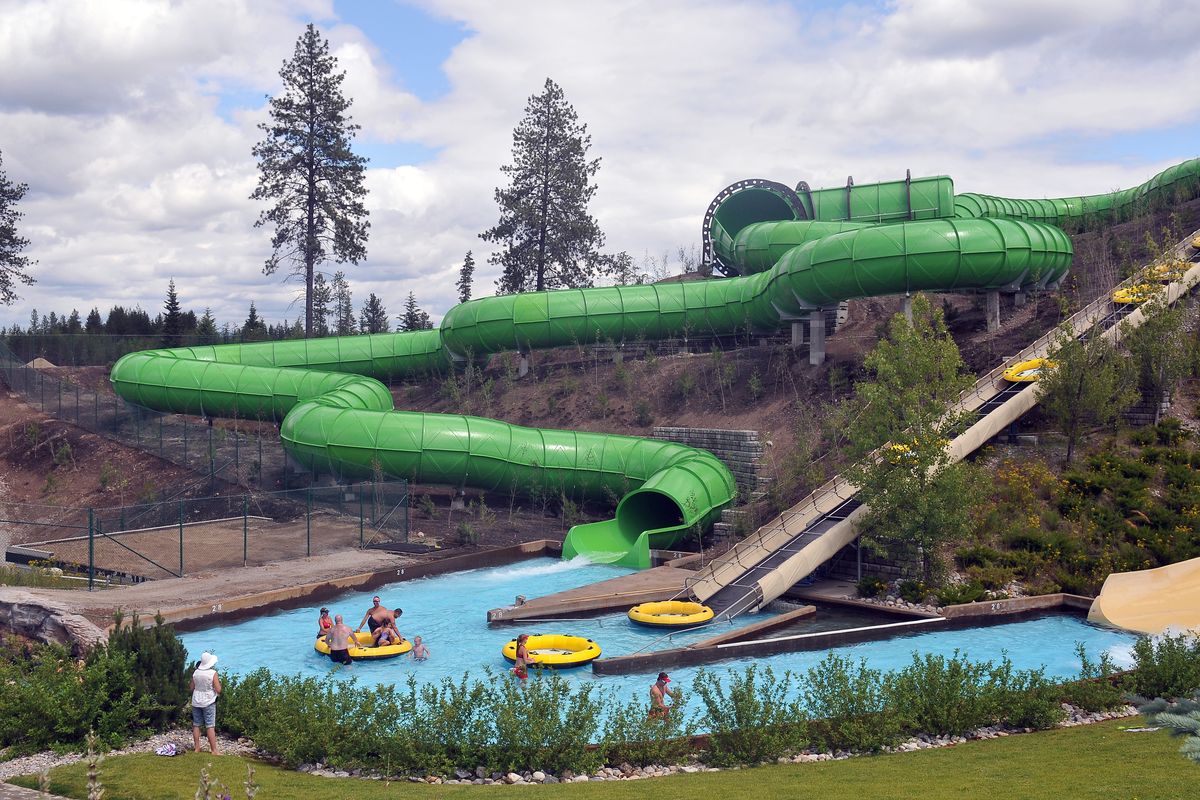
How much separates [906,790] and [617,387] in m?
27.9

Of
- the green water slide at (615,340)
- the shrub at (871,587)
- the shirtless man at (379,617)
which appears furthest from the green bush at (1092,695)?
the green water slide at (615,340)

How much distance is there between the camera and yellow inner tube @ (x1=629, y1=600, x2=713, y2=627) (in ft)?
61.9

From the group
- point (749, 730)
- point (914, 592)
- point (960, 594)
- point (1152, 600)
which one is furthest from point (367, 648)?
point (1152, 600)

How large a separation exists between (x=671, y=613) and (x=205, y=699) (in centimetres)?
963

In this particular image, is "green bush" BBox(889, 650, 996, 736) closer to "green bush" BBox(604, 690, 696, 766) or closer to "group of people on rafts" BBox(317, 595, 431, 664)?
"green bush" BBox(604, 690, 696, 766)

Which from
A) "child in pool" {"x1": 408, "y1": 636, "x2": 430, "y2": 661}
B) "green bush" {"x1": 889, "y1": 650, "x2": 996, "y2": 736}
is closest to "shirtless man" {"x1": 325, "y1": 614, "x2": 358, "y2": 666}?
"child in pool" {"x1": 408, "y1": 636, "x2": 430, "y2": 661}

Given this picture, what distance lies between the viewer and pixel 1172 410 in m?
26.0

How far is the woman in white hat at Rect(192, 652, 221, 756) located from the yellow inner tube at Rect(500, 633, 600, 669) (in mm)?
5652

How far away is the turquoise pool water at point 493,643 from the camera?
55.1 feet

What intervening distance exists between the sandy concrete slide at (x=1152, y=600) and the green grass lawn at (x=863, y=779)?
808 centimetres

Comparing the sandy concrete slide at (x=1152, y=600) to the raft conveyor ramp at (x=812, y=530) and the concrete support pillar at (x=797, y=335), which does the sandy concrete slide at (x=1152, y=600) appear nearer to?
the raft conveyor ramp at (x=812, y=530)

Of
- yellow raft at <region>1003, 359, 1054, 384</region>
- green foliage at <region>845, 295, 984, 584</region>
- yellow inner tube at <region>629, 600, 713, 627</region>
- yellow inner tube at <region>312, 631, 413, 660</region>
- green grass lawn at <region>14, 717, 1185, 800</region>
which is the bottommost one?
yellow inner tube at <region>312, 631, 413, 660</region>

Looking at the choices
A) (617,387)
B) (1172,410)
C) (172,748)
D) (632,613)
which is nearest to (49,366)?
(617,387)

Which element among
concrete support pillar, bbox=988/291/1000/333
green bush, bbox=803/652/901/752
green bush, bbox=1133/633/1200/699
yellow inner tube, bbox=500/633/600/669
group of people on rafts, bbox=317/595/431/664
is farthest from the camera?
concrete support pillar, bbox=988/291/1000/333
